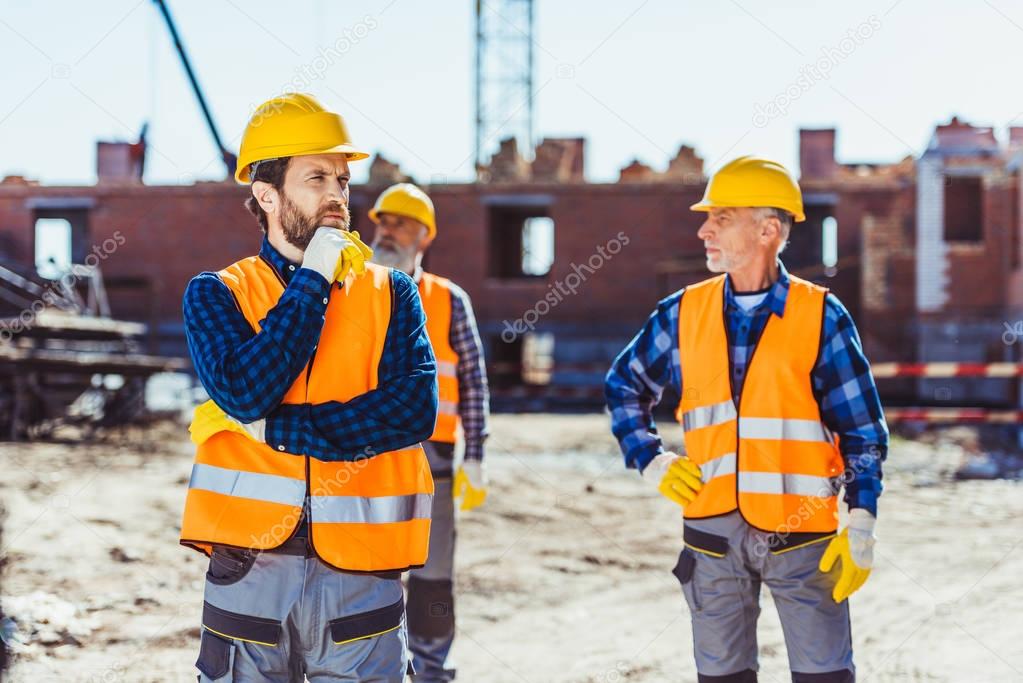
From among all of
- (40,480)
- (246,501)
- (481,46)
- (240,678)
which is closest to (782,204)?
(246,501)

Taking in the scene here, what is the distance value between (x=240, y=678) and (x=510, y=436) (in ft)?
42.6

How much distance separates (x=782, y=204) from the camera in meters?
3.02

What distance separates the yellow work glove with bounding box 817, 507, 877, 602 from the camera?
2682 mm

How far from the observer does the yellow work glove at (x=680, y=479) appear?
9.39 feet

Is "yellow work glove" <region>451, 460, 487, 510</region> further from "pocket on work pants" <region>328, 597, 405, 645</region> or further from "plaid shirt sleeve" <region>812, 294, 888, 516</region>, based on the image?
"pocket on work pants" <region>328, 597, 405, 645</region>

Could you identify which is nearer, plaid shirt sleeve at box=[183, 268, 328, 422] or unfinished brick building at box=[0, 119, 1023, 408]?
plaid shirt sleeve at box=[183, 268, 328, 422]

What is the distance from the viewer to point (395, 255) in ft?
14.7

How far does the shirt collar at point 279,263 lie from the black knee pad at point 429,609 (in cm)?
226

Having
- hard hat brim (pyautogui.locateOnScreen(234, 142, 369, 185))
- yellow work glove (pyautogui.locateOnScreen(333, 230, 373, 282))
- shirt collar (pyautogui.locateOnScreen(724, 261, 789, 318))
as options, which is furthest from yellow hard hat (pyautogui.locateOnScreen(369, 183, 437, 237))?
yellow work glove (pyautogui.locateOnScreen(333, 230, 373, 282))

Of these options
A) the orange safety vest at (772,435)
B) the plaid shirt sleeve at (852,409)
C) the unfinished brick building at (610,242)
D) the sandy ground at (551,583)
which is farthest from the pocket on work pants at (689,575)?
the unfinished brick building at (610,242)

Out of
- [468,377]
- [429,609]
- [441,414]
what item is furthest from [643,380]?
[429,609]

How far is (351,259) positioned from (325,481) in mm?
483

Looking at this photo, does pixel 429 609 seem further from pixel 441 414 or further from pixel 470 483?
pixel 441 414

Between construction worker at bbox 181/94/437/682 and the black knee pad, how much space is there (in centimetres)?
206
